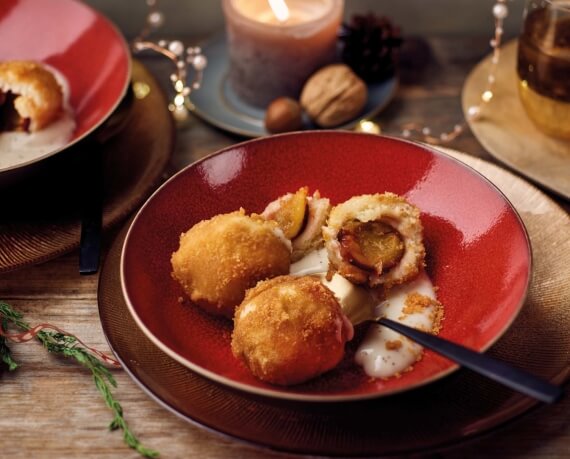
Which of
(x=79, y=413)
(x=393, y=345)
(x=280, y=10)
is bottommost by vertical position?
(x=79, y=413)

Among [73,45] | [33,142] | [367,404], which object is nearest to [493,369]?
[367,404]

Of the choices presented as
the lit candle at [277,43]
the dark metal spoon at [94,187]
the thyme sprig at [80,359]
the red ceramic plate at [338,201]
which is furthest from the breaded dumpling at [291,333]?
the lit candle at [277,43]

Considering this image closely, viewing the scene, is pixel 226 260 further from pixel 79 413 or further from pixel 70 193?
pixel 70 193

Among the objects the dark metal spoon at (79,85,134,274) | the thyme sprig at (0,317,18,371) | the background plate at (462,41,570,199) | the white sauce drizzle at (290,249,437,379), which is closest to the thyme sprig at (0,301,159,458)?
the thyme sprig at (0,317,18,371)

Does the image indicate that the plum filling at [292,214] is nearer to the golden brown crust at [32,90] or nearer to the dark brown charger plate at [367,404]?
the dark brown charger plate at [367,404]

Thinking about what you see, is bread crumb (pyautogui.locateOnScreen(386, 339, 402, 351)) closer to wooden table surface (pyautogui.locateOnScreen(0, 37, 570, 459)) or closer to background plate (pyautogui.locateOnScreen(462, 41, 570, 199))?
wooden table surface (pyautogui.locateOnScreen(0, 37, 570, 459))

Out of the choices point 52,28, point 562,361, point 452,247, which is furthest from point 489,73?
point 52,28

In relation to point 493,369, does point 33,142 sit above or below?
below
